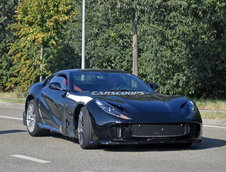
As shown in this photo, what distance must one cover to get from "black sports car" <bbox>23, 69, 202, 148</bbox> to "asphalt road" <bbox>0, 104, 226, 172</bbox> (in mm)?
238

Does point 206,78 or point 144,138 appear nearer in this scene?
point 144,138

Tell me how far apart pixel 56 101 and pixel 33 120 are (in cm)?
130

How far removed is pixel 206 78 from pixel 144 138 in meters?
25.9

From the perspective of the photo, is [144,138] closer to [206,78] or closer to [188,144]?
[188,144]

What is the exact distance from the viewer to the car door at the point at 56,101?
11.2 metres

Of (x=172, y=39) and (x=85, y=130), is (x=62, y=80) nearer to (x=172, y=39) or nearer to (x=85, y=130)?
(x=85, y=130)

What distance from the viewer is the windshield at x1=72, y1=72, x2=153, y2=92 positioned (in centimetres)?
1112

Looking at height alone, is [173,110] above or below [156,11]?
below

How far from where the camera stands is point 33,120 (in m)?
12.5

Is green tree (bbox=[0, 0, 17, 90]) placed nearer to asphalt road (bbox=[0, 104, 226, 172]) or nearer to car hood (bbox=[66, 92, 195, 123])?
asphalt road (bbox=[0, 104, 226, 172])

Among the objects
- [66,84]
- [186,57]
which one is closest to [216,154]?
[66,84]

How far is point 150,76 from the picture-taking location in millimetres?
35781

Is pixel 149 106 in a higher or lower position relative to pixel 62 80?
lower

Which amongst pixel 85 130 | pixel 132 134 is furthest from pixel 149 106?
pixel 85 130
